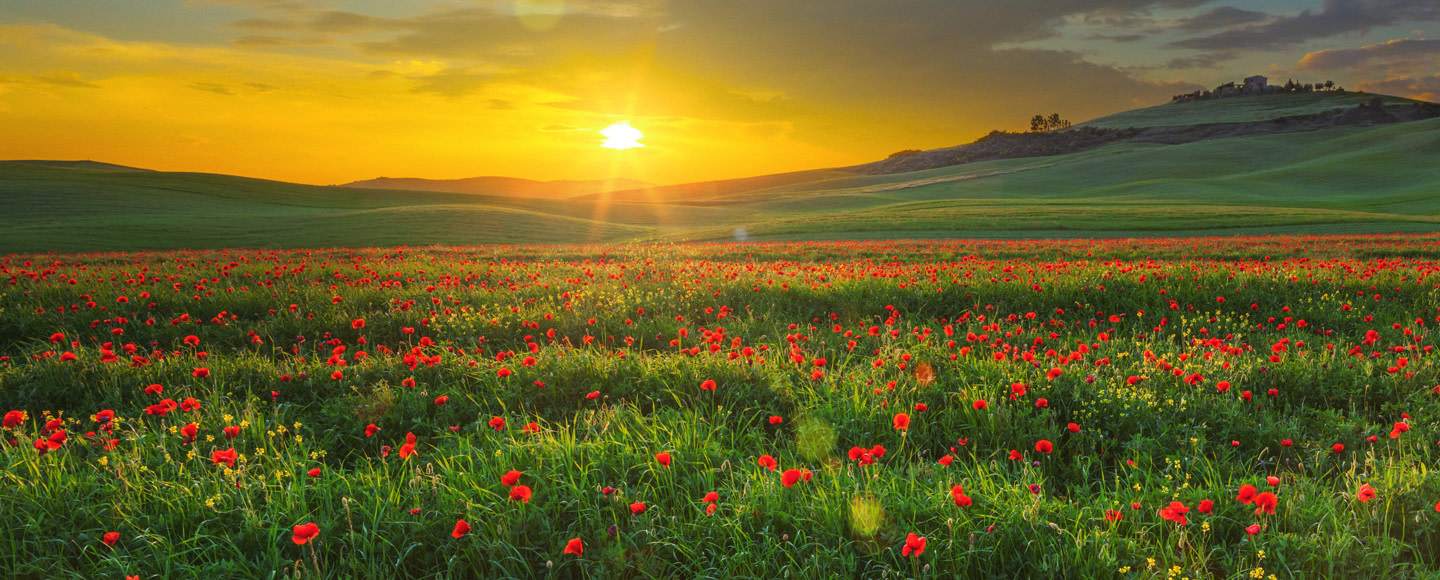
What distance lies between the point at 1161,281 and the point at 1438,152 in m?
109

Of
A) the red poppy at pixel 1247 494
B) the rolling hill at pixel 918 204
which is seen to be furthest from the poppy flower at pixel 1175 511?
the rolling hill at pixel 918 204

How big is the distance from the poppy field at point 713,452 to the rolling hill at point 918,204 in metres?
28.6

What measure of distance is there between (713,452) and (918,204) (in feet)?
199

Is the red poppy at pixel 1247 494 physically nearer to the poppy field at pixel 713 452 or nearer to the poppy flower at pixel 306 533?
the poppy field at pixel 713 452

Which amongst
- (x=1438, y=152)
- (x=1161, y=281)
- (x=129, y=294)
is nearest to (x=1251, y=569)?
(x=1161, y=281)

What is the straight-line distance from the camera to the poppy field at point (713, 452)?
286 cm

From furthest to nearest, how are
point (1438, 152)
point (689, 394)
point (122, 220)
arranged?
point (1438, 152)
point (122, 220)
point (689, 394)

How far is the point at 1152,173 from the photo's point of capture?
296 feet

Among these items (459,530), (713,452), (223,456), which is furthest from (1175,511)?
(223,456)

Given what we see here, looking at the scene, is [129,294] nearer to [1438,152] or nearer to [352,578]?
[352,578]

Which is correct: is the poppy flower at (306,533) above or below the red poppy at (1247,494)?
above

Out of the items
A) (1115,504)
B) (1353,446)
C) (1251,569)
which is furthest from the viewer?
(1353,446)

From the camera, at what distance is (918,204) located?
2404 inches

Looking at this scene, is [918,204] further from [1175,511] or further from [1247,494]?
[1175,511]
